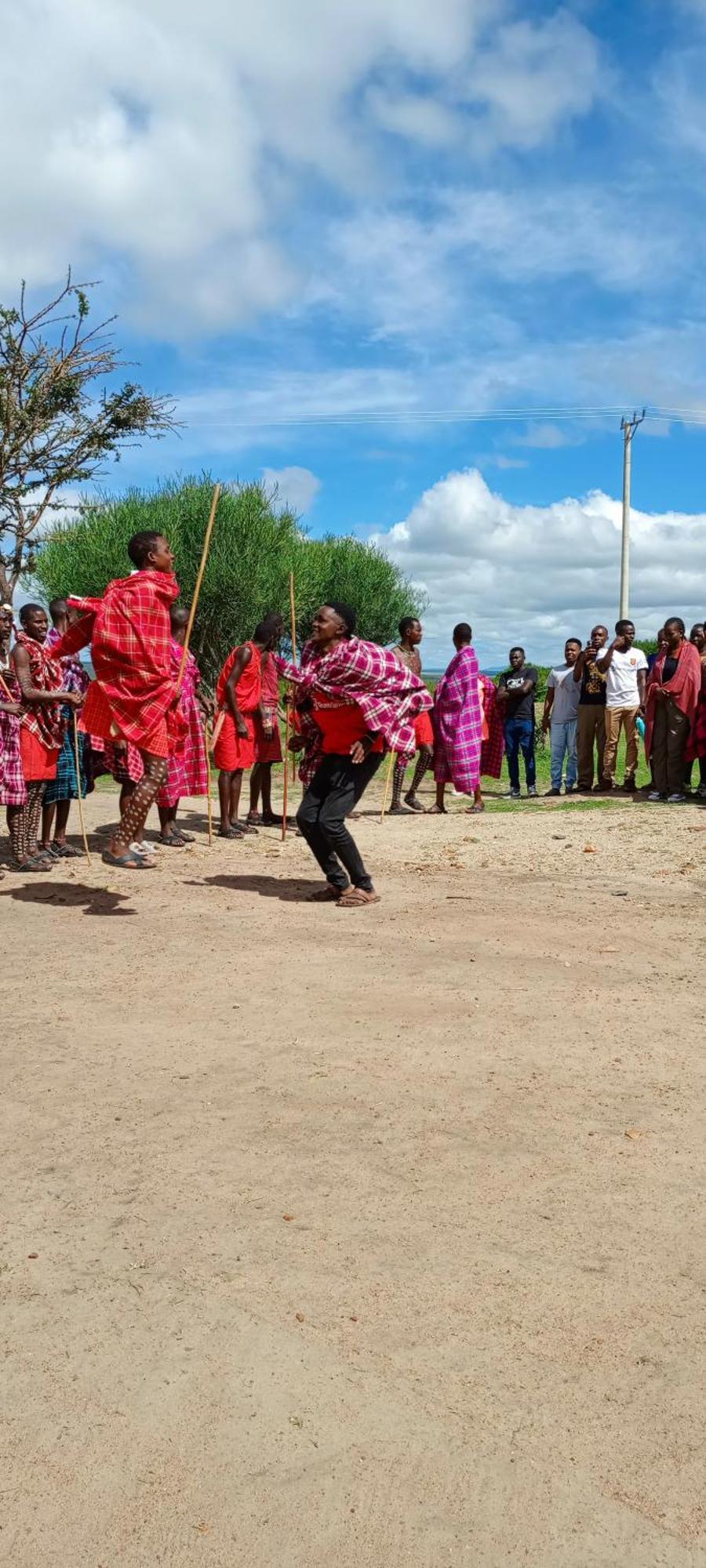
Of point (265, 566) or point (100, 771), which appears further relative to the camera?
point (265, 566)

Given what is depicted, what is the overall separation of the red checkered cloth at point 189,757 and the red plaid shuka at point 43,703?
1046mm

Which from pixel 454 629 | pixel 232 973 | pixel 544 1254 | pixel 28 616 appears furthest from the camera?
pixel 454 629

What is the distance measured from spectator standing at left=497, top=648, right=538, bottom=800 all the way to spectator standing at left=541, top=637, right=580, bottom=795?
35 centimetres

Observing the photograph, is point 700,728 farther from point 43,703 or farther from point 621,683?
point 43,703

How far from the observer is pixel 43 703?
8.41 meters

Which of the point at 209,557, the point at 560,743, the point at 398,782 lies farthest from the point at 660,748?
the point at 209,557

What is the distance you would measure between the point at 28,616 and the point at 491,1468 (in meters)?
7.26

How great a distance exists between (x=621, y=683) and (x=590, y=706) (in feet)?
1.48

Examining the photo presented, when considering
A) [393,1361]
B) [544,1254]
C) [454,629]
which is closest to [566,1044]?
[544,1254]

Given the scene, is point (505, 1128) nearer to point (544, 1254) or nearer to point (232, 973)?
point (544, 1254)

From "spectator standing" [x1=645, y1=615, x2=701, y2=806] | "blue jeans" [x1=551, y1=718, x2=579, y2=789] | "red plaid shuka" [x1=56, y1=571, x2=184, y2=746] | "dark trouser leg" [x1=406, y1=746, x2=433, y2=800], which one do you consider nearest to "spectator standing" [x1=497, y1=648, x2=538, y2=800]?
"blue jeans" [x1=551, y1=718, x2=579, y2=789]

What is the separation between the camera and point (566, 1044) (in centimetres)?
477

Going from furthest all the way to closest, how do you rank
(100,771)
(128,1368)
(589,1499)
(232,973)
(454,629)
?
(454,629) → (100,771) → (232,973) → (128,1368) → (589,1499)

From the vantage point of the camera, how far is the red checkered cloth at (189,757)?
9.98 metres
